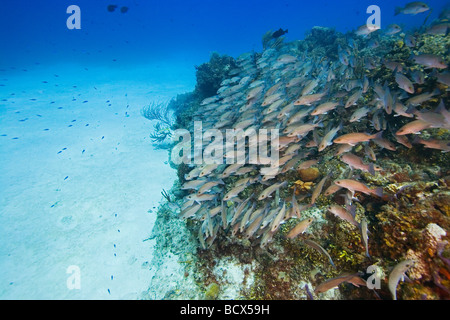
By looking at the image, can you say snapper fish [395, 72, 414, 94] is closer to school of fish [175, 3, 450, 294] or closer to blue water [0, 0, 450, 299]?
school of fish [175, 3, 450, 294]

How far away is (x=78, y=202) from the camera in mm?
7113

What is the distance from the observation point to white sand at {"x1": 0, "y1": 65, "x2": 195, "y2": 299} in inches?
→ 198

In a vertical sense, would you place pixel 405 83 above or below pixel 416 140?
above

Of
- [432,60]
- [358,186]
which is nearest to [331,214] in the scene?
[358,186]

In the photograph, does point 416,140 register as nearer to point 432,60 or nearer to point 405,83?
point 405,83

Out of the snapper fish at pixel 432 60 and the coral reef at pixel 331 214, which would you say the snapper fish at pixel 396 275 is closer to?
the coral reef at pixel 331 214

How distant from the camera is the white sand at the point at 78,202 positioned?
5.04m

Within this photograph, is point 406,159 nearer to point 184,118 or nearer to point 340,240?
point 340,240

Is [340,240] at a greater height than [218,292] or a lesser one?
greater

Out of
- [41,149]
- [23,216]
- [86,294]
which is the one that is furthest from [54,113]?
[86,294]

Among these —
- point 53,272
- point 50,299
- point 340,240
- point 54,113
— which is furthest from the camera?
point 54,113

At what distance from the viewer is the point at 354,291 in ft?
11.0

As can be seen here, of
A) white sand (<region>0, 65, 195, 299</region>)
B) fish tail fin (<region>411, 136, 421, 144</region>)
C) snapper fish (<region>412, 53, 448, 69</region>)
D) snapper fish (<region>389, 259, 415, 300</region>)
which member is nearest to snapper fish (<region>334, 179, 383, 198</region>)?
snapper fish (<region>389, 259, 415, 300</region>)

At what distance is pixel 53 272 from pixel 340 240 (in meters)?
6.86
